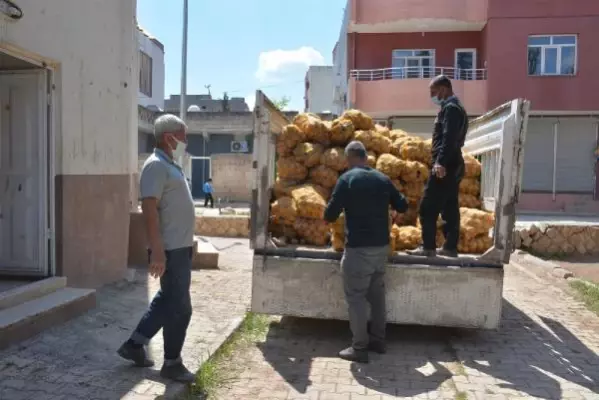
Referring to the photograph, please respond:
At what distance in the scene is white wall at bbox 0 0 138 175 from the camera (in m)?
5.47

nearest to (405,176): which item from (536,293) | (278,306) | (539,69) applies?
(278,306)

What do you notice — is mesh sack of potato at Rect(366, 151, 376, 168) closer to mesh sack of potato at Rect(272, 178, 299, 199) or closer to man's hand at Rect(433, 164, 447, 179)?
mesh sack of potato at Rect(272, 178, 299, 199)

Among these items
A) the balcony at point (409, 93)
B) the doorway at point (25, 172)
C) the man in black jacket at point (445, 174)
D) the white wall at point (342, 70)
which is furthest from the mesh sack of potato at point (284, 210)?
the white wall at point (342, 70)

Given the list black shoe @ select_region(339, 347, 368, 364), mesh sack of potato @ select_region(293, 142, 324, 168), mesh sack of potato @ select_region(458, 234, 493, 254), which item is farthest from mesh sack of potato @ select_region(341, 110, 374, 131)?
black shoe @ select_region(339, 347, 368, 364)

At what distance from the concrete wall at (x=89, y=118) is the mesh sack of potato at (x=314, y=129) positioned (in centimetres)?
242

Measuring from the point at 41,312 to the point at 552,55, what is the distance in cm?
2056

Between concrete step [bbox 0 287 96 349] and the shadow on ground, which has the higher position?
concrete step [bbox 0 287 96 349]

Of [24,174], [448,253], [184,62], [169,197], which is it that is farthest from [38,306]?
[184,62]

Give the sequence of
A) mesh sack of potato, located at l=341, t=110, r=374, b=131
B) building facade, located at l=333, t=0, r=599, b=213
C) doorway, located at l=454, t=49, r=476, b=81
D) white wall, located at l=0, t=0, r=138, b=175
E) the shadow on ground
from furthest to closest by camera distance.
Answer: doorway, located at l=454, t=49, r=476, b=81 → building facade, located at l=333, t=0, r=599, b=213 → mesh sack of potato, located at l=341, t=110, r=374, b=131 → white wall, located at l=0, t=0, r=138, b=175 → the shadow on ground

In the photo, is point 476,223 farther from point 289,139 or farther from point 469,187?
point 289,139

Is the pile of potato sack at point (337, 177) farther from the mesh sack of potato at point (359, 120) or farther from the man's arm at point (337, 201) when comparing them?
the man's arm at point (337, 201)

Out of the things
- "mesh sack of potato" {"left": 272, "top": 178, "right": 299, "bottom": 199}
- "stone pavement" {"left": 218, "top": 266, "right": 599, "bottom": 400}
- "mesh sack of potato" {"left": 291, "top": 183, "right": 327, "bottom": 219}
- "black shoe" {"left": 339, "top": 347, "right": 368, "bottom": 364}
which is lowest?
"stone pavement" {"left": 218, "top": 266, "right": 599, "bottom": 400}

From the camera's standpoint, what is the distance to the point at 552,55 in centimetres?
2073

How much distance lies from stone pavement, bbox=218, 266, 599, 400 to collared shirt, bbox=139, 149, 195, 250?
119 centimetres
